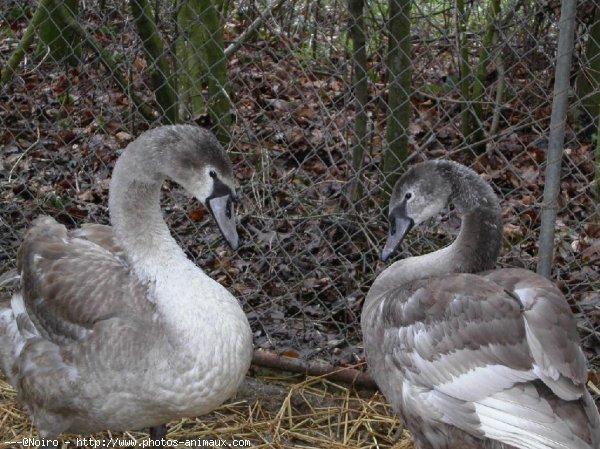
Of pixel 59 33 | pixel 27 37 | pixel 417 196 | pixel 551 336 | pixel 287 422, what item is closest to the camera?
pixel 551 336

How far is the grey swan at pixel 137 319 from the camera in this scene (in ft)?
11.0

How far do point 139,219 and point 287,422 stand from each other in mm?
1357

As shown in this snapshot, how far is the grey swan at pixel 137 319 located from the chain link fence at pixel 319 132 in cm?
128

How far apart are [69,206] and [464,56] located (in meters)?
2.64

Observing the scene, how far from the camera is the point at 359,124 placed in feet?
16.2

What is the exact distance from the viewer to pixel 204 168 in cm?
348

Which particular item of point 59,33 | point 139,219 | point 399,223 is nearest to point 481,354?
point 399,223

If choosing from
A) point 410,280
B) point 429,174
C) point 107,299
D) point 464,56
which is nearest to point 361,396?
point 410,280

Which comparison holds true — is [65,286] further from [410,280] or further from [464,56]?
[464,56]

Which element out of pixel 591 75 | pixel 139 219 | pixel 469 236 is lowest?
pixel 591 75

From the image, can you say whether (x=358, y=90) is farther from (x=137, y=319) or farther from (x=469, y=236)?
(x=137, y=319)

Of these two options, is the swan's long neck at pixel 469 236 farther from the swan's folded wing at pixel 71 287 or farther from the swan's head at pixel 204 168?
the swan's folded wing at pixel 71 287

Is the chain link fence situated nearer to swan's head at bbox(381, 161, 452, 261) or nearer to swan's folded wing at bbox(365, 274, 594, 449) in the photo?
swan's head at bbox(381, 161, 452, 261)

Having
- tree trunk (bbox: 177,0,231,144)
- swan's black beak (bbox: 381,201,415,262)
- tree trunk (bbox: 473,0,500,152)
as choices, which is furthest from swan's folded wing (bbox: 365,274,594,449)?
tree trunk (bbox: 177,0,231,144)
